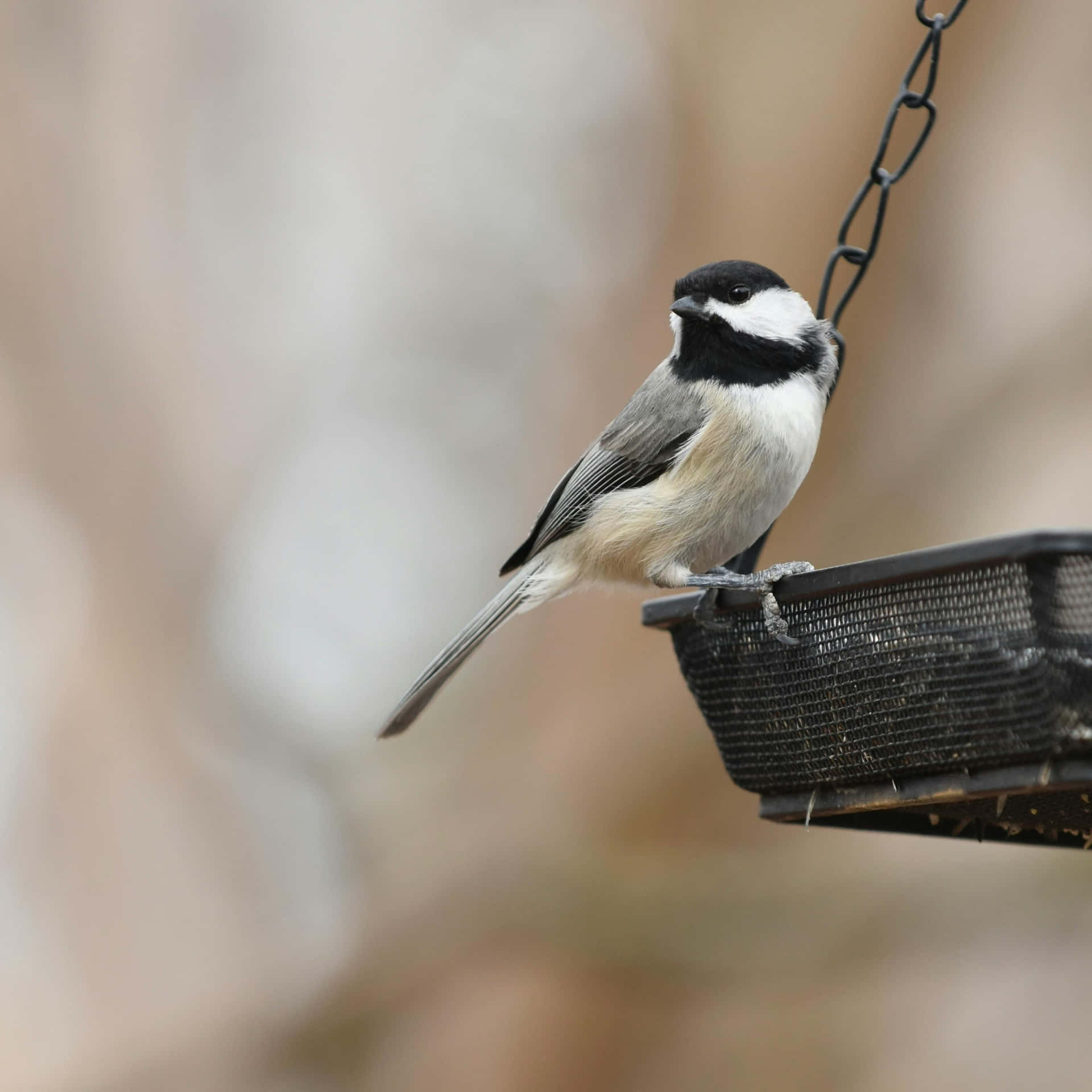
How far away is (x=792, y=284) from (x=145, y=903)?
3035 mm

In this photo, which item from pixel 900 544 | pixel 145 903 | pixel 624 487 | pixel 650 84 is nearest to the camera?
pixel 624 487

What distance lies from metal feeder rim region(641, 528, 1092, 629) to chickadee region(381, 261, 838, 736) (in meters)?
0.12

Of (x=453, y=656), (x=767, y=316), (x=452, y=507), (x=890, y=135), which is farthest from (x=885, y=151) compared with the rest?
(x=452, y=507)

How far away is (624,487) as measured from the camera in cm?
259

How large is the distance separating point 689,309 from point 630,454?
1.08 ft

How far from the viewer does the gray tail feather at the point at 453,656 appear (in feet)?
8.52

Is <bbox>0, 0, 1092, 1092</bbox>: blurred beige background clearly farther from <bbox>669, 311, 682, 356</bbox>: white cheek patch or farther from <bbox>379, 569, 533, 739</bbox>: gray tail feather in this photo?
<bbox>669, 311, 682, 356</bbox>: white cheek patch

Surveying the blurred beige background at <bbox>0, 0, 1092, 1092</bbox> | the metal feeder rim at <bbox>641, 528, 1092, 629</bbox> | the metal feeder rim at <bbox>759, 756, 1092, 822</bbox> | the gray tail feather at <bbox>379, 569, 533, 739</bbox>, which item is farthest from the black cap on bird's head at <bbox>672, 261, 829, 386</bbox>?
the blurred beige background at <bbox>0, 0, 1092, 1092</bbox>

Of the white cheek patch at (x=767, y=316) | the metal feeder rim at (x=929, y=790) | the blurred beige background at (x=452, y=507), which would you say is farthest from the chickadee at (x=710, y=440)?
the blurred beige background at (x=452, y=507)

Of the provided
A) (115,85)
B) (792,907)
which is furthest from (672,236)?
(792,907)

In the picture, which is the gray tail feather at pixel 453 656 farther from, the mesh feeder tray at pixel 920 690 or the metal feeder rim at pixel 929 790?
the metal feeder rim at pixel 929 790

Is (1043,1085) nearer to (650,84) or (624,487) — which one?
(624,487)

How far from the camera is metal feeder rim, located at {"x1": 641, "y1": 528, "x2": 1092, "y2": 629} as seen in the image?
161cm

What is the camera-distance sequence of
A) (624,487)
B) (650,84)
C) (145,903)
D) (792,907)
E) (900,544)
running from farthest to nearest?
(650,84) → (145,903) → (900,544) → (792,907) → (624,487)
